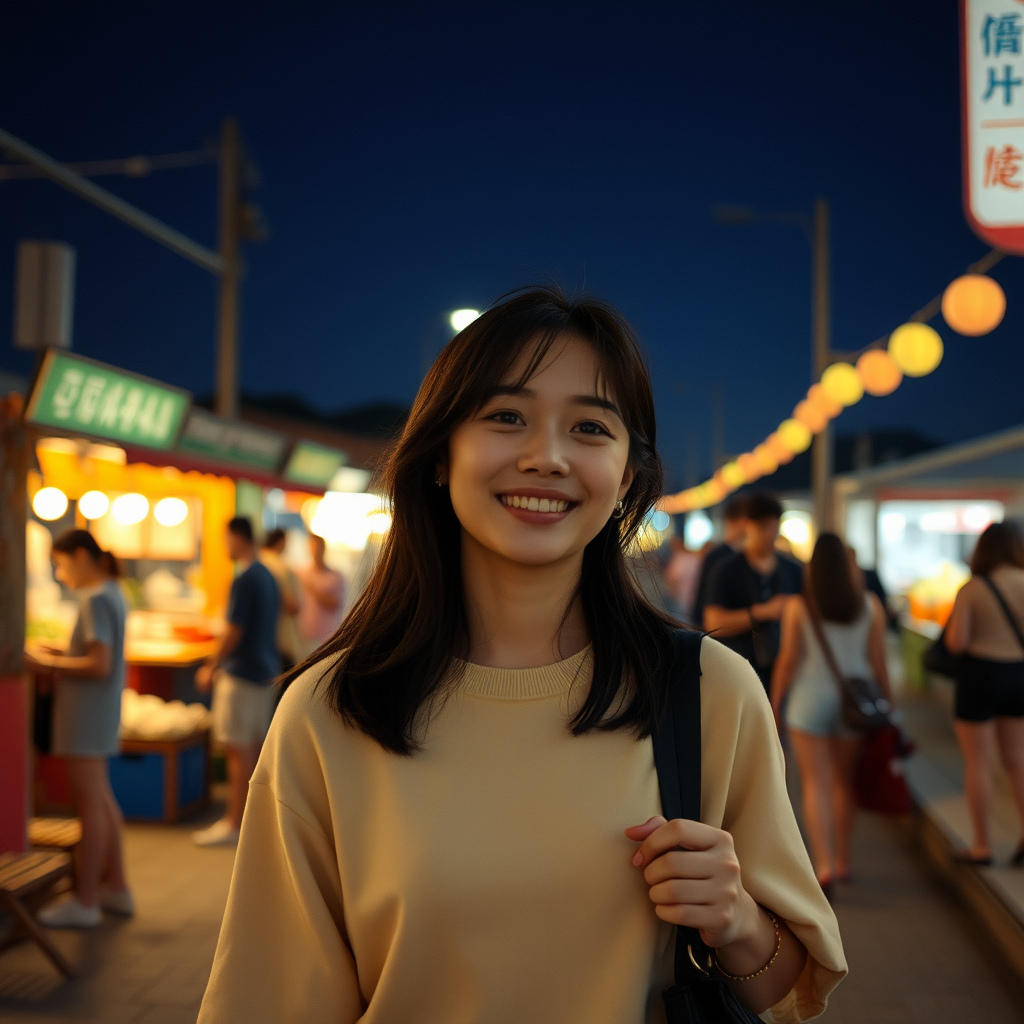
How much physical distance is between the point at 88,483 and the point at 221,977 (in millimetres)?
9649

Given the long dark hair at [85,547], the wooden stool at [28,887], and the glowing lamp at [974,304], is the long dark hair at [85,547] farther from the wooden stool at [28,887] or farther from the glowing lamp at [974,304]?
the glowing lamp at [974,304]

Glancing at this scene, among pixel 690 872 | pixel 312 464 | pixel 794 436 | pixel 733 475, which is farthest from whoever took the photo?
pixel 733 475

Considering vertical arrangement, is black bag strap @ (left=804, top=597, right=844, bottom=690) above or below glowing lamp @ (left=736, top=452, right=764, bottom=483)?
below

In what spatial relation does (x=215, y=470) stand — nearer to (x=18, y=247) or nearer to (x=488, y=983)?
(x=18, y=247)

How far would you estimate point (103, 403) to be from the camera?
6.67m

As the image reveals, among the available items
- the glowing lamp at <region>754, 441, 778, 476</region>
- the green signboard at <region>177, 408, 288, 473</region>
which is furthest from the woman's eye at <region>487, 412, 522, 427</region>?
the glowing lamp at <region>754, 441, 778, 476</region>

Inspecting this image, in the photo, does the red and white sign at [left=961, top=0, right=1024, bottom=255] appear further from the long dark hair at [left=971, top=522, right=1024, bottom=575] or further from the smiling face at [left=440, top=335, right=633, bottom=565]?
the smiling face at [left=440, top=335, right=633, bottom=565]

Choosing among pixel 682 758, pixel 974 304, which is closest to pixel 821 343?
pixel 974 304

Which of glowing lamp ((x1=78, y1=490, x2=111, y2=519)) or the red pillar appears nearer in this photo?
the red pillar

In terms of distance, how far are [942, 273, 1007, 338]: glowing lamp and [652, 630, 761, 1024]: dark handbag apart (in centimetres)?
→ 600

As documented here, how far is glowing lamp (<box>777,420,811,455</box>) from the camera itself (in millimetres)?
15883

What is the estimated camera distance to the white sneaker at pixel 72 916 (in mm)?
5516

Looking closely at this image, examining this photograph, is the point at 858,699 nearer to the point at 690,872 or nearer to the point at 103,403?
the point at 690,872

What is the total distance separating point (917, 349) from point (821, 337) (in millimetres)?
5349
